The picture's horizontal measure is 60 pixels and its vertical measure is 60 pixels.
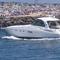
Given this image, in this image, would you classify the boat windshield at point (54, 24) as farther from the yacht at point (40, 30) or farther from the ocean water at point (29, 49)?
the ocean water at point (29, 49)

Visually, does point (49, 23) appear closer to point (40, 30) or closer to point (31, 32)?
point (40, 30)

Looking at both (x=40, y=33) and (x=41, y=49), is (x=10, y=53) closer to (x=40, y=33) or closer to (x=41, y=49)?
(x=41, y=49)

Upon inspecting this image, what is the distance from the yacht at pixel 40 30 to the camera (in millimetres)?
40438

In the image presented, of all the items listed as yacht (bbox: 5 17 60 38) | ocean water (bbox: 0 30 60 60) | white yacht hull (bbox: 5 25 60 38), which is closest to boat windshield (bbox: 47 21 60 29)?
yacht (bbox: 5 17 60 38)

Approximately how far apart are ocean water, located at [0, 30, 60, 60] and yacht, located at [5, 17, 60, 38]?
0.48 m

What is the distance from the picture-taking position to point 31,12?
69938 mm

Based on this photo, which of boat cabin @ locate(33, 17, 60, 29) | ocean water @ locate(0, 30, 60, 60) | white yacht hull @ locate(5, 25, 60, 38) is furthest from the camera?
boat cabin @ locate(33, 17, 60, 29)

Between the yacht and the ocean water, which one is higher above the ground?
the yacht

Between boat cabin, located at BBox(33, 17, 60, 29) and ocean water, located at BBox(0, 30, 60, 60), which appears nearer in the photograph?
ocean water, located at BBox(0, 30, 60, 60)

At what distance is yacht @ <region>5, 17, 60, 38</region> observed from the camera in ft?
133

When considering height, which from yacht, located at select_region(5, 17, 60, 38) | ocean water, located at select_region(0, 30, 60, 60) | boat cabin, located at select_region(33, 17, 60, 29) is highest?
boat cabin, located at select_region(33, 17, 60, 29)

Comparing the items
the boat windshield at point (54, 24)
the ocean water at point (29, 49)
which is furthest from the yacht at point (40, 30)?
the ocean water at point (29, 49)

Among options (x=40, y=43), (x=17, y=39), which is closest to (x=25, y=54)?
(x=40, y=43)

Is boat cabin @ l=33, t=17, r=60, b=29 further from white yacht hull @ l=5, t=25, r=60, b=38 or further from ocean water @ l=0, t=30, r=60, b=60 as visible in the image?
ocean water @ l=0, t=30, r=60, b=60
